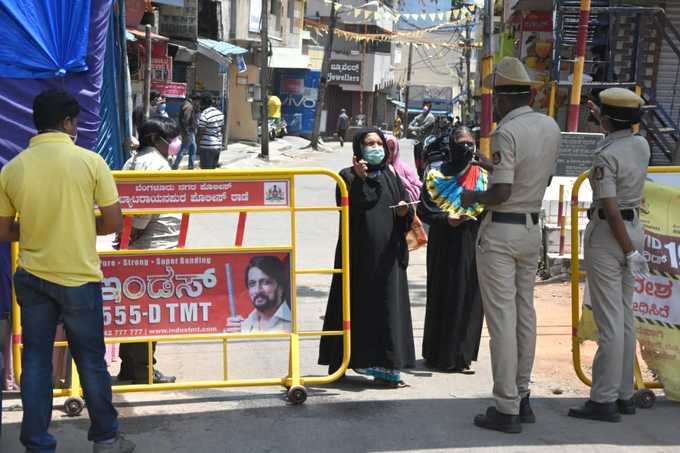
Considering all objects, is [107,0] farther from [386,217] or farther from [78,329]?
[78,329]

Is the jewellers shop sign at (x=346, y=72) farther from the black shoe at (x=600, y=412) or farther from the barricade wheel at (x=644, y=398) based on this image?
the black shoe at (x=600, y=412)

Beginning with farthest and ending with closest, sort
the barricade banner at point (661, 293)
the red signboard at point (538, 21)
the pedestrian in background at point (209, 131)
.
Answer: the red signboard at point (538, 21), the pedestrian in background at point (209, 131), the barricade banner at point (661, 293)

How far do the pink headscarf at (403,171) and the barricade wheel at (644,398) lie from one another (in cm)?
195

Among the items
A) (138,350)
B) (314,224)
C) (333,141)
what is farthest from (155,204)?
(333,141)

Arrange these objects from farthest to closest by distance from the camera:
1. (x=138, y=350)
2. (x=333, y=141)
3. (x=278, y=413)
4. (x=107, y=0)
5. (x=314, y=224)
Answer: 1. (x=333, y=141)
2. (x=314, y=224)
3. (x=107, y=0)
4. (x=138, y=350)
5. (x=278, y=413)

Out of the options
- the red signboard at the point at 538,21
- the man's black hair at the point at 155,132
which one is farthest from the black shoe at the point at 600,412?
the red signboard at the point at 538,21

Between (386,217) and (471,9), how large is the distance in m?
38.5

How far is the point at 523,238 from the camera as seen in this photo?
5.27 meters

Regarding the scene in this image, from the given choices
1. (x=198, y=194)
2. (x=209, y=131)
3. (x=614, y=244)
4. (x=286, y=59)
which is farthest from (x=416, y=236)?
(x=286, y=59)

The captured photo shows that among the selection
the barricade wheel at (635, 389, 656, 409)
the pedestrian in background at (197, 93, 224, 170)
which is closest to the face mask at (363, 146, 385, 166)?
the barricade wheel at (635, 389, 656, 409)

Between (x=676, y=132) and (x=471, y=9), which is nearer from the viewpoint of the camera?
(x=676, y=132)

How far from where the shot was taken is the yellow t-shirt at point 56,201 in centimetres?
446

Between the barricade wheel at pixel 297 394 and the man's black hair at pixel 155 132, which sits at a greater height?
the man's black hair at pixel 155 132

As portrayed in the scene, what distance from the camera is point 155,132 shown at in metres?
6.56
